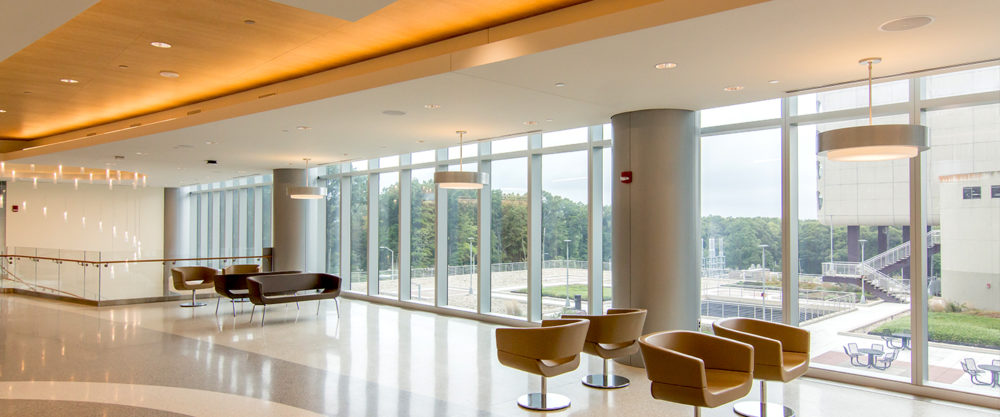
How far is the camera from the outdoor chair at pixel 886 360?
265 inches

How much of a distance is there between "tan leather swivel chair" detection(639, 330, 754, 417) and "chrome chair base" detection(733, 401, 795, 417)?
75 cm

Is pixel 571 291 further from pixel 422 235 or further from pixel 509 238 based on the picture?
pixel 422 235

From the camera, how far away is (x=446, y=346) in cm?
871

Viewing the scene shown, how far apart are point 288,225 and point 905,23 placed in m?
13.6

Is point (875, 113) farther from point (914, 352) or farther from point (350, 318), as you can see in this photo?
point (350, 318)

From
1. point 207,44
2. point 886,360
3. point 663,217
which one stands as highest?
point 207,44

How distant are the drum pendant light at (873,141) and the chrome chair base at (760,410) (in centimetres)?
238

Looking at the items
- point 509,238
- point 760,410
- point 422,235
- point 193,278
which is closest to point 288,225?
point 193,278

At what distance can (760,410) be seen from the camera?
5.61 m

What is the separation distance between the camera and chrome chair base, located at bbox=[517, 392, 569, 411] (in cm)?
579

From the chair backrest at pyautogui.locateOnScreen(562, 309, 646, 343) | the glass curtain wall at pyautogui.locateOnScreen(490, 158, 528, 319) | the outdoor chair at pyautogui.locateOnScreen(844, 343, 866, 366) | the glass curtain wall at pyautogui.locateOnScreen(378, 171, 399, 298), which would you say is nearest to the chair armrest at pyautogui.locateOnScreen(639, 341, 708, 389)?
the chair backrest at pyautogui.locateOnScreen(562, 309, 646, 343)

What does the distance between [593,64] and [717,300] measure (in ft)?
14.9

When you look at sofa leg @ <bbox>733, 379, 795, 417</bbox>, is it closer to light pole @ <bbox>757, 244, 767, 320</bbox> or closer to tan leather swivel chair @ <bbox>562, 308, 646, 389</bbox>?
tan leather swivel chair @ <bbox>562, 308, 646, 389</bbox>

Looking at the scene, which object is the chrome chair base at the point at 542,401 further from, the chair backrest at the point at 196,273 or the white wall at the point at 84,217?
the white wall at the point at 84,217
